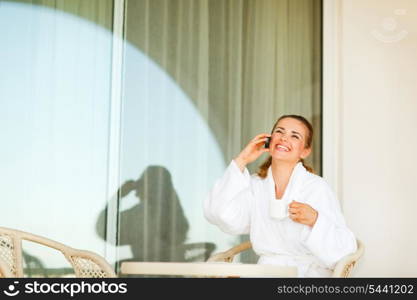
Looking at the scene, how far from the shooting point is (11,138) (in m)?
3.91

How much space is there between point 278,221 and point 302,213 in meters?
0.24

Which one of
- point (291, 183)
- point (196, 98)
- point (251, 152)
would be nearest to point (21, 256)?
point (251, 152)

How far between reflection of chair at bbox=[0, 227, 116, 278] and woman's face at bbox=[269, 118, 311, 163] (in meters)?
0.86

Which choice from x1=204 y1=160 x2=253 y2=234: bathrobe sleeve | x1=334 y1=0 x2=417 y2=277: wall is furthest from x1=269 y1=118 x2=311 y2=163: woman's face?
x1=334 y1=0 x2=417 y2=277: wall

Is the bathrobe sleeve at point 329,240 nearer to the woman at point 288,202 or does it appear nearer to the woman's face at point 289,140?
the woman at point 288,202

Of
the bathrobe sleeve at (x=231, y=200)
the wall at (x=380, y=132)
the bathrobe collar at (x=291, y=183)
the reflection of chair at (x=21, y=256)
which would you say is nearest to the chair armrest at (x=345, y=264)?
the bathrobe collar at (x=291, y=183)

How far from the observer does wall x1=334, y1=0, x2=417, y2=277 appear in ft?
13.5

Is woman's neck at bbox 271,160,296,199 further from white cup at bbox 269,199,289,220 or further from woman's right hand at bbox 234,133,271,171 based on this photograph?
white cup at bbox 269,199,289,220

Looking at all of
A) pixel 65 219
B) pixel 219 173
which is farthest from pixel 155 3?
pixel 65 219

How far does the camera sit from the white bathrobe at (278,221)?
3008 mm

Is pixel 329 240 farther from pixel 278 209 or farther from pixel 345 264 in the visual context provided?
pixel 278 209

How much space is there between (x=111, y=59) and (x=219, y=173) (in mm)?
855

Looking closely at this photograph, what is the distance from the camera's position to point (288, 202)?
3.01 m

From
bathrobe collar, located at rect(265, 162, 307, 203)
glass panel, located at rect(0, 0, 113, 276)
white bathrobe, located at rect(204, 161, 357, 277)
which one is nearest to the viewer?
white bathrobe, located at rect(204, 161, 357, 277)
